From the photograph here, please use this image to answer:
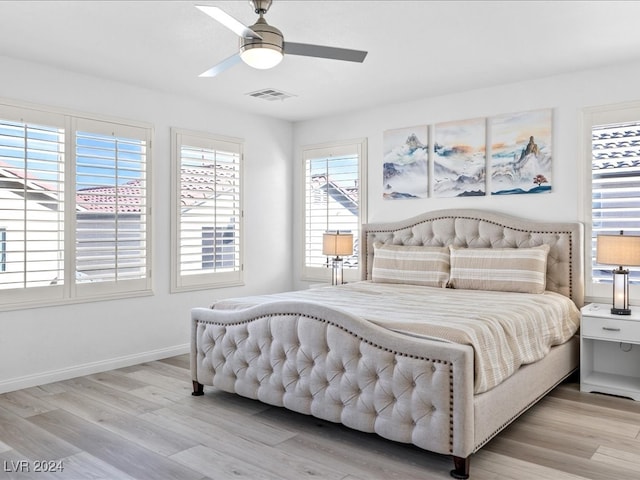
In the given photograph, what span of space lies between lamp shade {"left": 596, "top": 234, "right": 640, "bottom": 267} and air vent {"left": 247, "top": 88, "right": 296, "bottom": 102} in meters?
3.04

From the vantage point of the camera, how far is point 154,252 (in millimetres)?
4914

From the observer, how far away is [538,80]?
15.0 ft

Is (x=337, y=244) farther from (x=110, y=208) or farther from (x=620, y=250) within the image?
(x=620, y=250)

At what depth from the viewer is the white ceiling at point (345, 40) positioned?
312 centimetres

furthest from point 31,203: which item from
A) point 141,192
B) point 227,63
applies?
point 227,63

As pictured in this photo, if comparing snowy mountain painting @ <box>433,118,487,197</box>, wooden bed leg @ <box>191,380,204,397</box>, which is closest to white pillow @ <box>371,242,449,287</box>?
snowy mountain painting @ <box>433,118,487,197</box>

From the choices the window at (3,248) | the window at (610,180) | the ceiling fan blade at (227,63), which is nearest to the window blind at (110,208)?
the window at (3,248)

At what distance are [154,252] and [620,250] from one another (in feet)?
12.8

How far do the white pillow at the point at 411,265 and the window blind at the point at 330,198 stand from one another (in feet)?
2.30

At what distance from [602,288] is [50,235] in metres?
4.49

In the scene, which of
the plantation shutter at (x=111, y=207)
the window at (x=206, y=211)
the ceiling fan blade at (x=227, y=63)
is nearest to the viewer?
the ceiling fan blade at (x=227, y=63)

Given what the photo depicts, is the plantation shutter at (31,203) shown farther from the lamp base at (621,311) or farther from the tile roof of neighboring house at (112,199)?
the lamp base at (621,311)

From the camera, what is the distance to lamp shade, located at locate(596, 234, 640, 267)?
373 cm

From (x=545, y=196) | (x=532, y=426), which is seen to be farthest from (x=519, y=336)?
(x=545, y=196)
